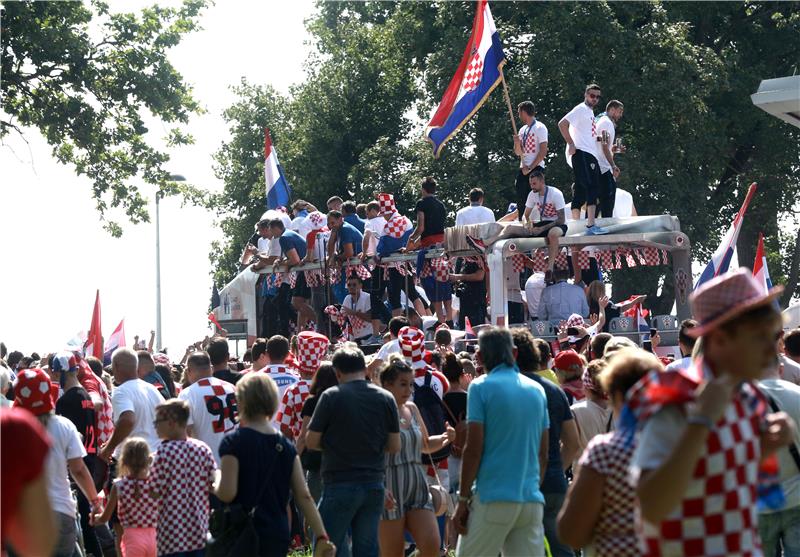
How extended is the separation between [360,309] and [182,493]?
32.3 ft

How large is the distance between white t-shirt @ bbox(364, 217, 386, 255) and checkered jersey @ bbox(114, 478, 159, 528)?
8739mm

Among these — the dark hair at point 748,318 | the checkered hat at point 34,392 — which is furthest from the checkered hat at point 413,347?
the dark hair at point 748,318

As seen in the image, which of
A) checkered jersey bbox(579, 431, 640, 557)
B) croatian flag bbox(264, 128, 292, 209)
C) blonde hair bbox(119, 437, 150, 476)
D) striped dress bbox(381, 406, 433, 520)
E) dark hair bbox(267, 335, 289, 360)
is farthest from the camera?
croatian flag bbox(264, 128, 292, 209)

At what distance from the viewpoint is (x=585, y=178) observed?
16.0m

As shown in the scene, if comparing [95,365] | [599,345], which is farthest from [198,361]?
[95,365]

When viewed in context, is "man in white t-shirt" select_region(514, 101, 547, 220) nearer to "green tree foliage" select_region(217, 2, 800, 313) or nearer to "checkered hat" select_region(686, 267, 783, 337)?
"checkered hat" select_region(686, 267, 783, 337)

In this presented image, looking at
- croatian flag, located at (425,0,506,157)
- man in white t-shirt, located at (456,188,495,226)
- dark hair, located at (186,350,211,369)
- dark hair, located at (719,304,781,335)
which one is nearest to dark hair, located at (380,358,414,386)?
dark hair, located at (186,350,211,369)

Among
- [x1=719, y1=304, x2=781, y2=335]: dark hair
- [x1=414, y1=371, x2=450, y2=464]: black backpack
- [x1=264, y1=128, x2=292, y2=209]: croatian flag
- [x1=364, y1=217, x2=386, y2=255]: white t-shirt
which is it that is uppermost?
[x1=264, y1=128, x2=292, y2=209]: croatian flag

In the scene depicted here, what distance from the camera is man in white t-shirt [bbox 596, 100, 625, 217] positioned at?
16.0 metres

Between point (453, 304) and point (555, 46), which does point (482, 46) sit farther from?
point (555, 46)

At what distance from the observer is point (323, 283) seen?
60.2ft

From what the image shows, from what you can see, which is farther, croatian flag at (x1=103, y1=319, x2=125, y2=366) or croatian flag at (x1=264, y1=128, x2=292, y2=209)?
croatian flag at (x1=264, y1=128, x2=292, y2=209)

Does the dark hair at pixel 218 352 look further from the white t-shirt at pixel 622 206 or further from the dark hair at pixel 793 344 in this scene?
the white t-shirt at pixel 622 206

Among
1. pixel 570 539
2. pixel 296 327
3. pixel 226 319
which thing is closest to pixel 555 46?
pixel 226 319
